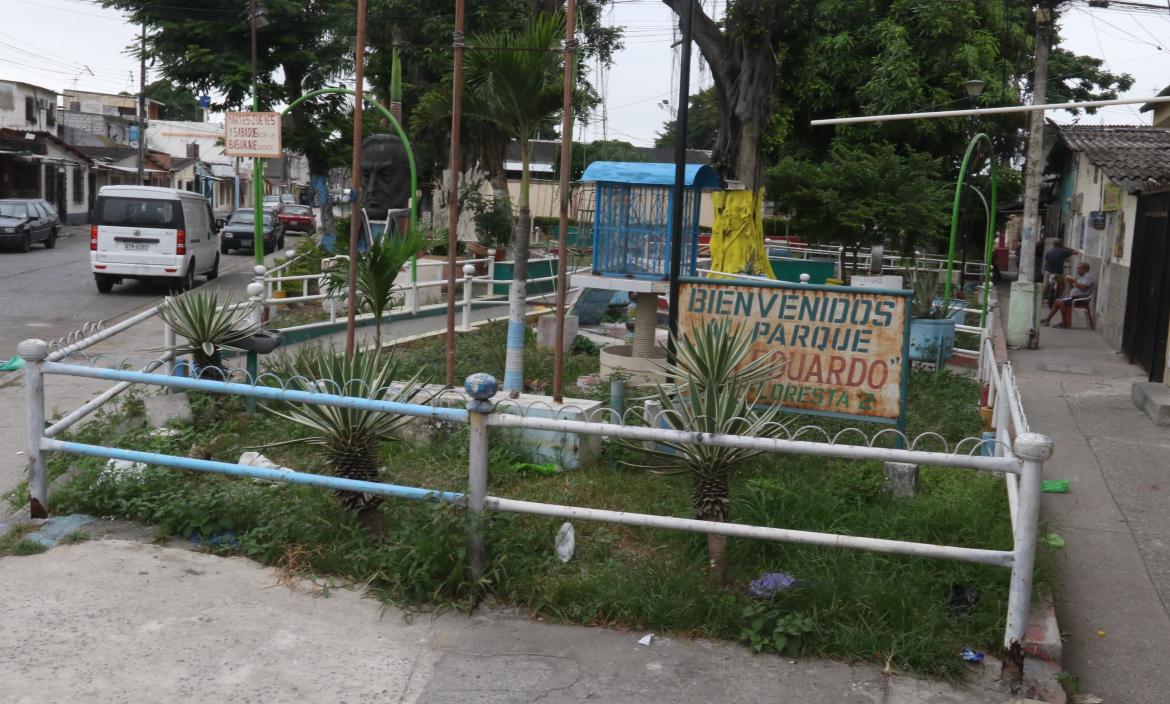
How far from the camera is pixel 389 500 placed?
5961mm

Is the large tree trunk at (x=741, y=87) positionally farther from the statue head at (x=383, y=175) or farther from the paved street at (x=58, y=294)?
the paved street at (x=58, y=294)

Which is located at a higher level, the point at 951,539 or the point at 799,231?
the point at 799,231

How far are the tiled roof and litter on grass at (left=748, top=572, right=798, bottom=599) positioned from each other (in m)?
11.9

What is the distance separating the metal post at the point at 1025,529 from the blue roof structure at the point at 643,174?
683 cm

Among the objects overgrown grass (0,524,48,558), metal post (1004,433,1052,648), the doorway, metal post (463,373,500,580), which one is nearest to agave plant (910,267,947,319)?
the doorway

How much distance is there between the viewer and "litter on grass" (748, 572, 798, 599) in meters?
5.04

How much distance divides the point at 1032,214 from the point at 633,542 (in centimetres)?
1446

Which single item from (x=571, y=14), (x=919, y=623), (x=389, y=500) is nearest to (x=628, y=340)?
(x=571, y=14)

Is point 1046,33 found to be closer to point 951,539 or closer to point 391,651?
point 951,539

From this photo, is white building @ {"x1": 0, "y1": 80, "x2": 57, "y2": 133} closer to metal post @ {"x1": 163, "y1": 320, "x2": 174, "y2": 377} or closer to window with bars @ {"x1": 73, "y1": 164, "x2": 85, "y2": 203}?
window with bars @ {"x1": 73, "y1": 164, "x2": 85, "y2": 203}

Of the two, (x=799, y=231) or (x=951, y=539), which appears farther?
(x=799, y=231)

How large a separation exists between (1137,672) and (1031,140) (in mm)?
14560

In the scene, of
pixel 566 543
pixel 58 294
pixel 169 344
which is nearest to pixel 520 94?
pixel 169 344

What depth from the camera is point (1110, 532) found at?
6969mm
